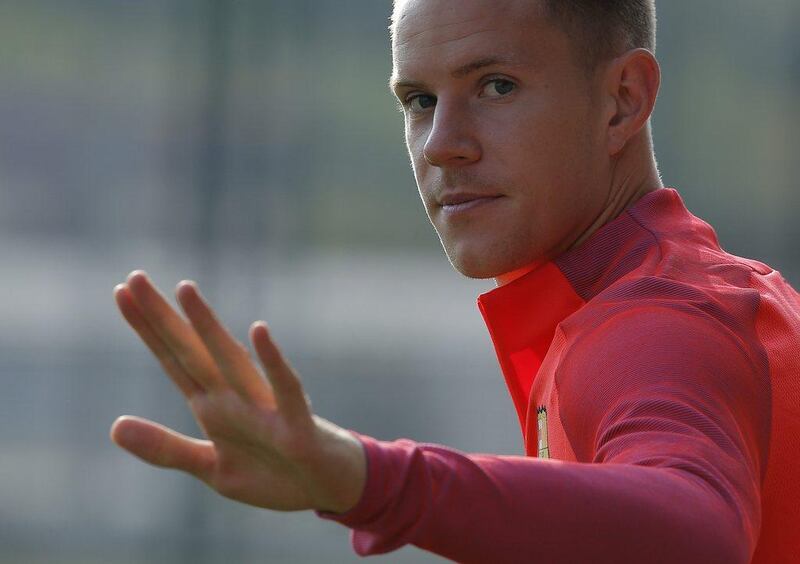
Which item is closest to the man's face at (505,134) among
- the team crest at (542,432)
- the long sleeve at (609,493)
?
the team crest at (542,432)

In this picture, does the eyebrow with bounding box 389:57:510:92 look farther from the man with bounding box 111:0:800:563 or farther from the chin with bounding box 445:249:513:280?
the chin with bounding box 445:249:513:280

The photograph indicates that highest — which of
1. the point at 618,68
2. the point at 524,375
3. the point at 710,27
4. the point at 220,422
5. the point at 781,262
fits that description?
the point at 710,27

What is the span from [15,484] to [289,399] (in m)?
4.09

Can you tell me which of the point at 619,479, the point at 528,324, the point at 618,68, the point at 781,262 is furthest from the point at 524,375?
the point at 781,262

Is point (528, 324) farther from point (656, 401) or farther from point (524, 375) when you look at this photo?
Result: point (656, 401)

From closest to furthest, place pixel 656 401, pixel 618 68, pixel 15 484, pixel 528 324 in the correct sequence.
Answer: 1. pixel 656 401
2. pixel 528 324
3. pixel 618 68
4. pixel 15 484

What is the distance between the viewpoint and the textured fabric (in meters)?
0.91

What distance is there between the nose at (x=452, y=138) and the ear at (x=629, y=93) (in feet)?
0.65

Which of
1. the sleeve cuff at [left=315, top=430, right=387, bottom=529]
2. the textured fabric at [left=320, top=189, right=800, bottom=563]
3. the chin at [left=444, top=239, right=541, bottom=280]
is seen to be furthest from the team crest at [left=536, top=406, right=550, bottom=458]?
the sleeve cuff at [left=315, top=430, right=387, bottom=529]

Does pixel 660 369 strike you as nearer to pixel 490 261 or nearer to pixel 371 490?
pixel 371 490

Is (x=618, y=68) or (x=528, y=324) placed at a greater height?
(x=618, y=68)

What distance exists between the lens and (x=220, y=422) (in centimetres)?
91

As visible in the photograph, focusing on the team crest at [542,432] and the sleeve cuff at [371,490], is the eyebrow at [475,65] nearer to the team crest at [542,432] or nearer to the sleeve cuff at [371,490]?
the team crest at [542,432]

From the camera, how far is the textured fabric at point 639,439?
912 millimetres
